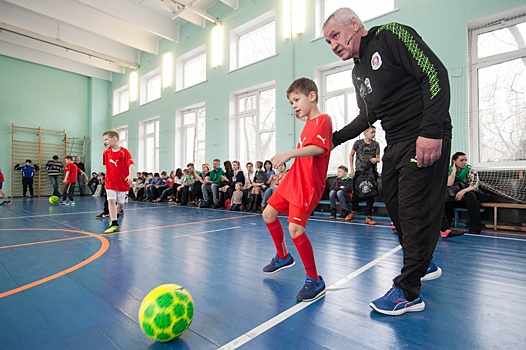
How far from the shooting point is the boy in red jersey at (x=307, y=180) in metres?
1.92

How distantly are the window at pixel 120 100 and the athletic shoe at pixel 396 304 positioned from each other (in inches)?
662

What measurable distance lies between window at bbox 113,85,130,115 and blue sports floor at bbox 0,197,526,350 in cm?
1371

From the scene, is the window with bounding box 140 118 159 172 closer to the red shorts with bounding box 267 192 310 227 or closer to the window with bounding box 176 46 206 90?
the window with bounding box 176 46 206 90

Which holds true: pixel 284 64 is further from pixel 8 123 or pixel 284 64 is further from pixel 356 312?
pixel 8 123

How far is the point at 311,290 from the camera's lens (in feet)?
6.28

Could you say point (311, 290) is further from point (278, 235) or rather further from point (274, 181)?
point (274, 181)

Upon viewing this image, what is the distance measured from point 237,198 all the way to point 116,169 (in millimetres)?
3539

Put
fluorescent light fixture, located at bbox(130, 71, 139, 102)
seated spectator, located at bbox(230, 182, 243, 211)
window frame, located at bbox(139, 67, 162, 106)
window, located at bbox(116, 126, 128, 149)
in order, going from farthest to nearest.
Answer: window, located at bbox(116, 126, 128, 149), fluorescent light fixture, located at bbox(130, 71, 139, 102), window frame, located at bbox(139, 67, 162, 106), seated spectator, located at bbox(230, 182, 243, 211)

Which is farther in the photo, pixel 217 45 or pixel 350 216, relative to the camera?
pixel 217 45

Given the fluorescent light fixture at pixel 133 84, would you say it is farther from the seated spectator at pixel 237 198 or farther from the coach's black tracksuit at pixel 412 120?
the coach's black tracksuit at pixel 412 120

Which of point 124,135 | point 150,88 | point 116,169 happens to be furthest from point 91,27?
point 116,169

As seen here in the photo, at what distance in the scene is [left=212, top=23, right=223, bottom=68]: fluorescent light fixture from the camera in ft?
33.2

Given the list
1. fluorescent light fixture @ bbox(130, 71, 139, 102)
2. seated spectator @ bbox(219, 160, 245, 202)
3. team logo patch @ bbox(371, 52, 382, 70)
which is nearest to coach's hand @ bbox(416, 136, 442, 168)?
team logo patch @ bbox(371, 52, 382, 70)

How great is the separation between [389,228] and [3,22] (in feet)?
46.4
